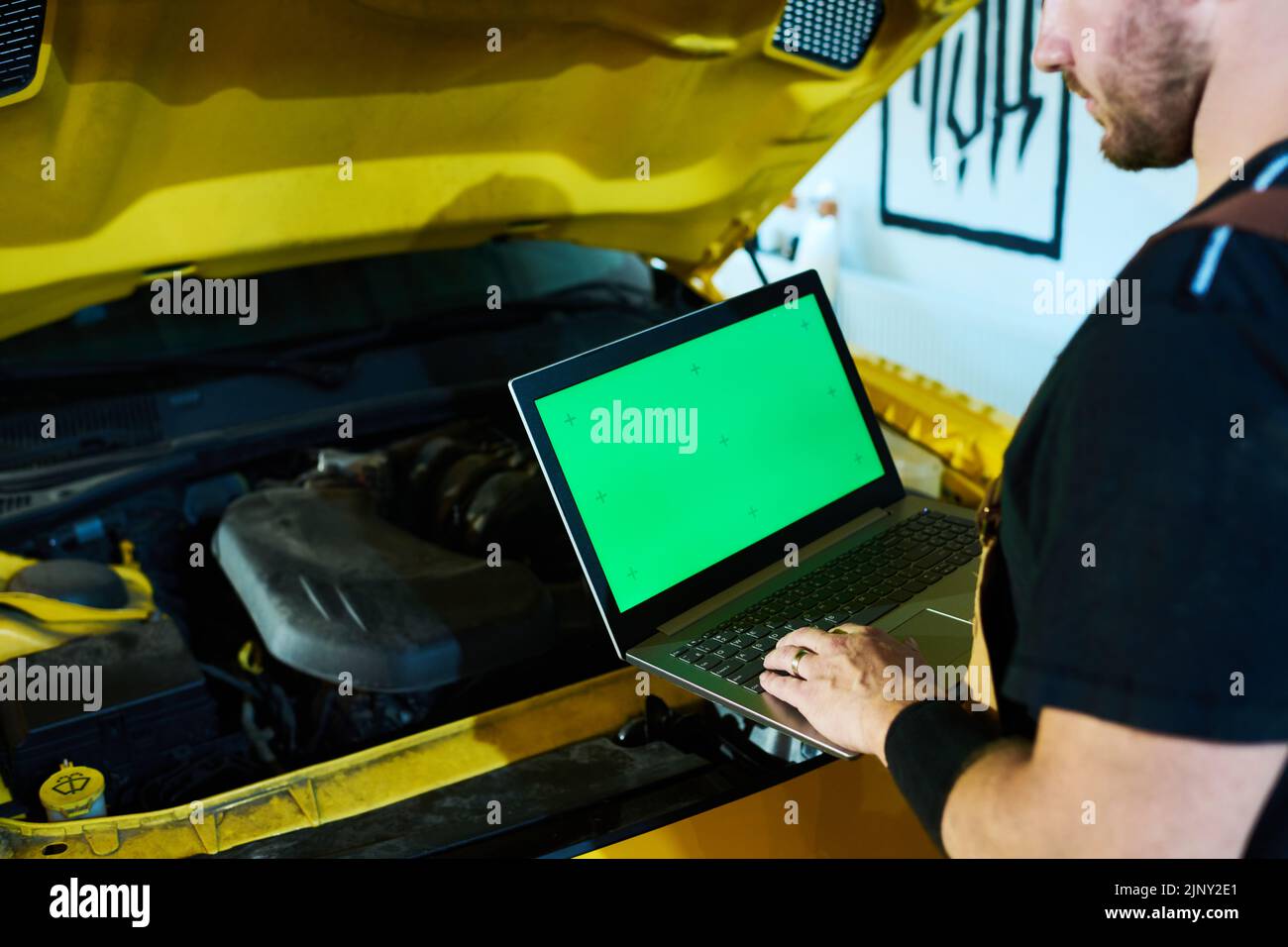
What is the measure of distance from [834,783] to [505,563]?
1.54 ft

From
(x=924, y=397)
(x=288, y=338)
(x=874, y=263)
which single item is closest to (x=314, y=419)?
(x=288, y=338)

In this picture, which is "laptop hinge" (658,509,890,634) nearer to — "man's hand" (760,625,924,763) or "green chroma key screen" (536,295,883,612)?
"green chroma key screen" (536,295,883,612)

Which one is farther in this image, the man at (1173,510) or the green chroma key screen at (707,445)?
the green chroma key screen at (707,445)

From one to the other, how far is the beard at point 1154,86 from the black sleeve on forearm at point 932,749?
33 centimetres

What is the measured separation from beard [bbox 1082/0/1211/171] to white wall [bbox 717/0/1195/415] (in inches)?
86.0

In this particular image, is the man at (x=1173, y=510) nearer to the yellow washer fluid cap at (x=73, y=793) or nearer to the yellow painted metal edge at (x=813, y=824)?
the yellow painted metal edge at (x=813, y=824)

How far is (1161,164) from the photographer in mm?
647

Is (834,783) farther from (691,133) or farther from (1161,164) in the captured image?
(691,133)

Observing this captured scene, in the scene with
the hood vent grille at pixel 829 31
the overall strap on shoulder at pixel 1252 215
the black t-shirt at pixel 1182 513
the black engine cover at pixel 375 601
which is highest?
the hood vent grille at pixel 829 31

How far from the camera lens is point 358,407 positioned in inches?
59.0

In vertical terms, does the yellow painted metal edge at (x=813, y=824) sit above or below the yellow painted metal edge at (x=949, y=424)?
below

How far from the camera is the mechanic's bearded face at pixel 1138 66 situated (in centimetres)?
58

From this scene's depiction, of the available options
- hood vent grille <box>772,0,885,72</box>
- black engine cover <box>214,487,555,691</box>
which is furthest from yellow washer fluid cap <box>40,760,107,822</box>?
hood vent grille <box>772,0,885,72</box>

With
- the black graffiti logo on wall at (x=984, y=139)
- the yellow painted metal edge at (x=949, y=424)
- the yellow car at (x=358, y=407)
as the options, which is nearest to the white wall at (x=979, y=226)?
the black graffiti logo on wall at (x=984, y=139)
